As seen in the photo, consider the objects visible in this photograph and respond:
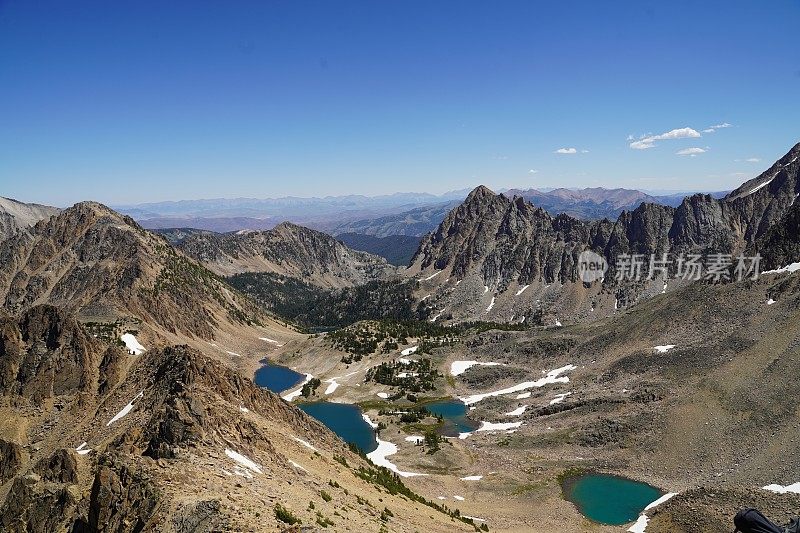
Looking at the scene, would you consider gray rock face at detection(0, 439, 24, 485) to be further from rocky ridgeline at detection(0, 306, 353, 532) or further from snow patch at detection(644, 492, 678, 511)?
snow patch at detection(644, 492, 678, 511)

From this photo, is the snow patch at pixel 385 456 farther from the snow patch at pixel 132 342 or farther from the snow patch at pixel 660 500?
the snow patch at pixel 132 342

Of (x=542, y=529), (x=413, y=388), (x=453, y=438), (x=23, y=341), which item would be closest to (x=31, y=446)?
(x=23, y=341)

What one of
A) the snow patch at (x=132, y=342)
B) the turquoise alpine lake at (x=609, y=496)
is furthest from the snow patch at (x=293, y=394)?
the turquoise alpine lake at (x=609, y=496)

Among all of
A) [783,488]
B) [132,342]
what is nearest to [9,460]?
[783,488]

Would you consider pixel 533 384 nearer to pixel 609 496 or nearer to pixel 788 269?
pixel 609 496

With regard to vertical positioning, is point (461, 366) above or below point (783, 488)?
below

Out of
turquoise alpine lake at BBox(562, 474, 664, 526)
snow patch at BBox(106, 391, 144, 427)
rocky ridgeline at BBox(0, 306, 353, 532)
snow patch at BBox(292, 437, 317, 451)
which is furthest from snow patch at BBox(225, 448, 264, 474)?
turquoise alpine lake at BBox(562, 474, 664, 526)
